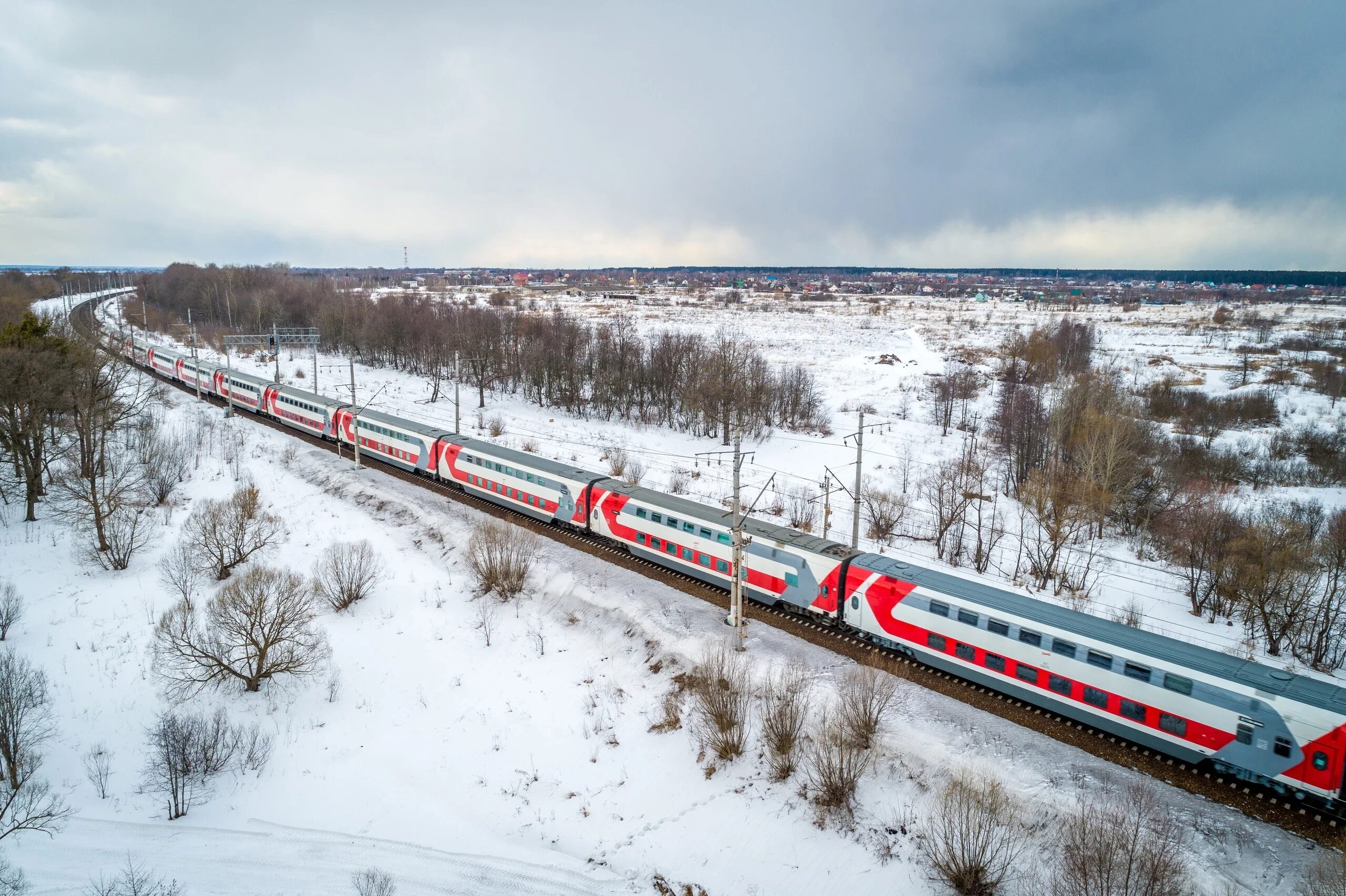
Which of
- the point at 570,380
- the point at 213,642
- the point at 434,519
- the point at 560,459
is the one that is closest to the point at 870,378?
the point at 570,380

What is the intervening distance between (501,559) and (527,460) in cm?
685

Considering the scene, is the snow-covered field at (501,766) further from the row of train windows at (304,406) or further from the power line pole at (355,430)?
the row of train windows at (304,406)

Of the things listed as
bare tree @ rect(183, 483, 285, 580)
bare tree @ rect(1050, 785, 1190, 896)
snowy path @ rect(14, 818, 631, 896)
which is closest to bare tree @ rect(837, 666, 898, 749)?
bare tree @ rect(1050, 785, 1190, 896)

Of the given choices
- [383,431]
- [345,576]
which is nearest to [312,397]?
[383,431]

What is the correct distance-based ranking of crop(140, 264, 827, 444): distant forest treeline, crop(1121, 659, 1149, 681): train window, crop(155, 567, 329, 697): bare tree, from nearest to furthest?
1. crop(1121, 659, 1149, 681): train window
2. crop(155, 567, 329, 697): bare tree
3. crop(140, 264, 827, 444): distant forest treeline

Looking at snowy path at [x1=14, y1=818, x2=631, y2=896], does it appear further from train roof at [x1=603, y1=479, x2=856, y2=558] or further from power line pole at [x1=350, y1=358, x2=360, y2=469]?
power line pole at [x1=350, y1=358, x2=360, y2=469]

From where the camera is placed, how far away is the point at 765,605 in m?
25.4

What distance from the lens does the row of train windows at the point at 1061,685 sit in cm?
1648

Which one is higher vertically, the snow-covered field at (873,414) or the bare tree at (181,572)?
the snow-covered field at (873,414)

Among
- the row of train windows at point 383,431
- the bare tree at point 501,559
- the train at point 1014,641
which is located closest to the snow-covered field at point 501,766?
the bare tree at point 501,559

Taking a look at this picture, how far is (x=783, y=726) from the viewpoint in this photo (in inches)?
707

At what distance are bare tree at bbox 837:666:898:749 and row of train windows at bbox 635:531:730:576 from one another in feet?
23.6

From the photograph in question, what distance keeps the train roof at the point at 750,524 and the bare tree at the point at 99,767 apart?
17788 mm

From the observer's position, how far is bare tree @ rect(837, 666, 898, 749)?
694 inches
